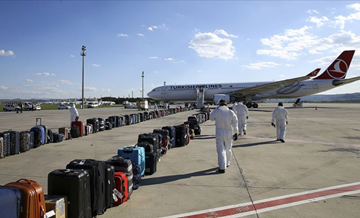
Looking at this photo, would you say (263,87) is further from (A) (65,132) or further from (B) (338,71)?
(A) (65,132)

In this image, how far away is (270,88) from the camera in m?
37.2

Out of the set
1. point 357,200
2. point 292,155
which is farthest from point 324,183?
point 292,155

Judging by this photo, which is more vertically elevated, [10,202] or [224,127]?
[224,127]

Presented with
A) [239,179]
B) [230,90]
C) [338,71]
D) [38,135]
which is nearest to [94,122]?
[38,135]

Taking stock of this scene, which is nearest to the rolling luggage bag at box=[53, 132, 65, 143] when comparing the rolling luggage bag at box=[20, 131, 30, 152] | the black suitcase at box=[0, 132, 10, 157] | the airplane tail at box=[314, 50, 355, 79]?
the rolling luggage bag at box=[20, 131, 30, 152]

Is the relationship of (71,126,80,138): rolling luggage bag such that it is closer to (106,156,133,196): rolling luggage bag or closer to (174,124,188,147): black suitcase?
(174,124,188,147): black suitcase

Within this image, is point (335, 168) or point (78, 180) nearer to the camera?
point (78, 180)

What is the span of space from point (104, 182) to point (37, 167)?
3663 millimetres

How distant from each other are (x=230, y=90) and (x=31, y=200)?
39232 mm

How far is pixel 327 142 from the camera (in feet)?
33.3

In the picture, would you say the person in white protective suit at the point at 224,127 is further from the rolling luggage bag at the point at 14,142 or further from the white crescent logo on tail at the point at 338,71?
the white crescent logo on tail at the point at 338,71

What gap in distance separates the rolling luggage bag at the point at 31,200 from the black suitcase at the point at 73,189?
360 millimetres

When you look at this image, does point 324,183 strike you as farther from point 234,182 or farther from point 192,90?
point 192,90

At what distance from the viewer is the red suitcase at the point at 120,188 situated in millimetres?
4180
